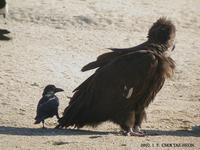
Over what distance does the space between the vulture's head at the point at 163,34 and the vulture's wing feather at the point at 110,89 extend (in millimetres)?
599

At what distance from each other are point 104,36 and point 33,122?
638 centimetres

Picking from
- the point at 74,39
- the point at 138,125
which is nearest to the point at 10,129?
the point at 138,125

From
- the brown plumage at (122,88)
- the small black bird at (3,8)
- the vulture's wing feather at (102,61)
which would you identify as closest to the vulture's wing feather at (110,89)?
the brown plumage at (122,88)

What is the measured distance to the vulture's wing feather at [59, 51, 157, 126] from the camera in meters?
9.38

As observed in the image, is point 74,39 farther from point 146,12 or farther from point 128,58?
point 128,58

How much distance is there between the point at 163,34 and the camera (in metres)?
10.0

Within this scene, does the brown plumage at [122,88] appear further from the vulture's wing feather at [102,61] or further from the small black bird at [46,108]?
the small black bird at [46,108]

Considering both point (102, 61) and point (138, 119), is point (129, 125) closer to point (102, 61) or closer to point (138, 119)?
point (138, 119)

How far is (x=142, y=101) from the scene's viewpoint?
31.2 ft

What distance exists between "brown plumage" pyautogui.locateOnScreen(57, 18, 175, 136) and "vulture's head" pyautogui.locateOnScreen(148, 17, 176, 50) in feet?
0.65

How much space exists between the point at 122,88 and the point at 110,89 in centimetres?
15

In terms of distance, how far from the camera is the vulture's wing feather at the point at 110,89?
9375 mm

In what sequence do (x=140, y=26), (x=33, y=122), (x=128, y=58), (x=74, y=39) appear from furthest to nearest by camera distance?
(x=140, y=26)
(x=74, y=39)
(x=33, y=122)
(x=128, y=58)

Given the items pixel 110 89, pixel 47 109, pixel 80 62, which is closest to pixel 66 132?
pixel 47 109
